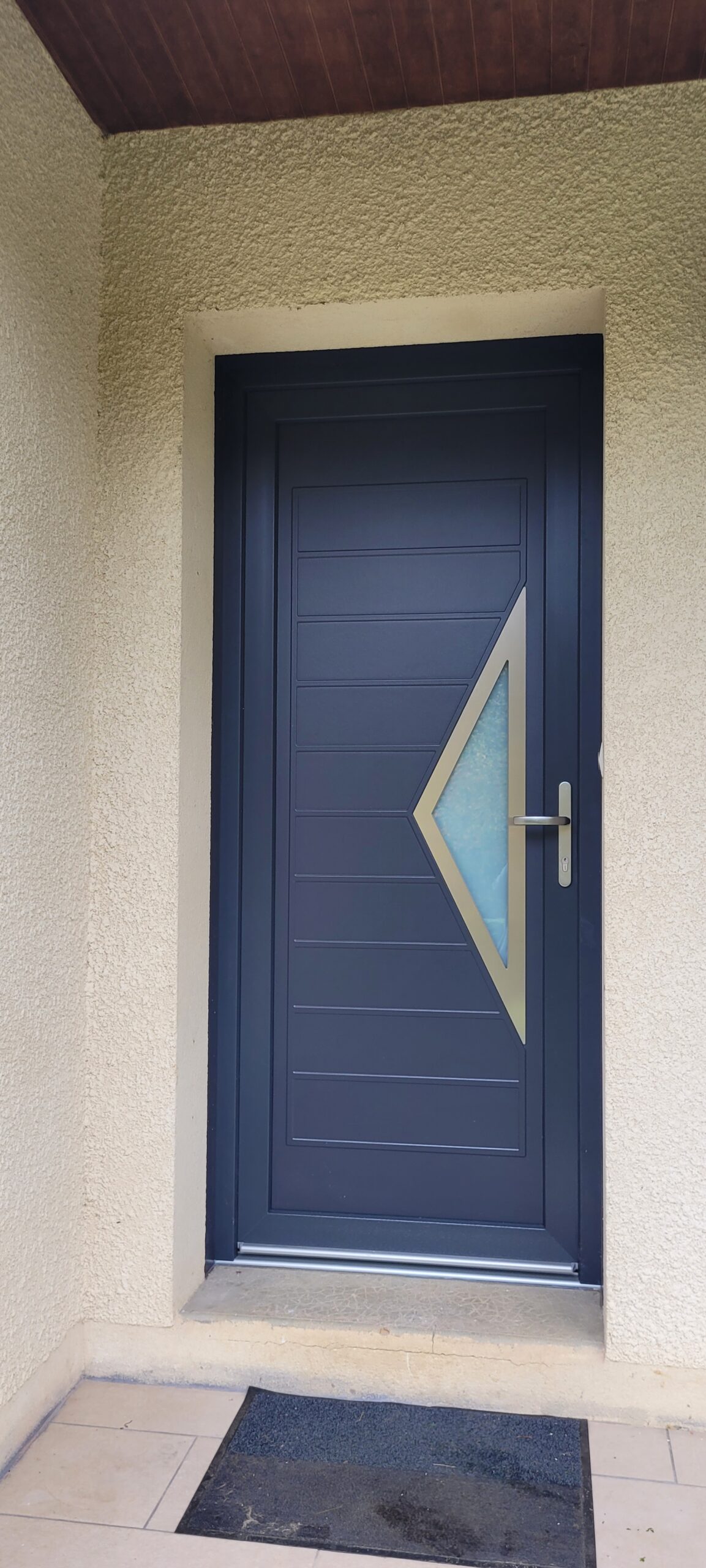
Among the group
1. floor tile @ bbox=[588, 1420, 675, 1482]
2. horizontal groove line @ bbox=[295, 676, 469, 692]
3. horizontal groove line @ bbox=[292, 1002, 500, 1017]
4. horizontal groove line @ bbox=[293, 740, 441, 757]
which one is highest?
horizontal groove line @ bbox=[295, 676, 469, 692]

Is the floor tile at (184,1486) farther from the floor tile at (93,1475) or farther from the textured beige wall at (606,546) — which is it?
the textured beige wall at (606,546)

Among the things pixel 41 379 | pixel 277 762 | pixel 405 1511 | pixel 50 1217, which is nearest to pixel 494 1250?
pixel 405 1511

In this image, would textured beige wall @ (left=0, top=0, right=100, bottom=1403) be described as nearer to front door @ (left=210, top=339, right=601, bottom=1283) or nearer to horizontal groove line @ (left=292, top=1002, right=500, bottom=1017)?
front door @ (left=210, top=339, right=601, bottom=1283)

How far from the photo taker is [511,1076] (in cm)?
249

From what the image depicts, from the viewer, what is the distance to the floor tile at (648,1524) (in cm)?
173

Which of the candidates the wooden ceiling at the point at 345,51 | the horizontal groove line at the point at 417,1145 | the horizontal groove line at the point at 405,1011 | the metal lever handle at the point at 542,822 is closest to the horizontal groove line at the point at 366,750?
the metal lever handle at the point at 542,822

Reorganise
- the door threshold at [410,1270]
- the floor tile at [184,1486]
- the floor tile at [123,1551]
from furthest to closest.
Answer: the door threshold at [410,1270], the floor tile at [184,1486], the floor tile at [123,1551]

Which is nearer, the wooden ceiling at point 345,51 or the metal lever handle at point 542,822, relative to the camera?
the wooden ceiling at point 345,51

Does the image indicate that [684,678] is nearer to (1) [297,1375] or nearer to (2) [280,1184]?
(2) [280,1184]

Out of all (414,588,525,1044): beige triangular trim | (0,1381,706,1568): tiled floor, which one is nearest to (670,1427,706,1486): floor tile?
(0,1381,706,1568): tiled floor

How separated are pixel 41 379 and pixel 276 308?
60 centimetres

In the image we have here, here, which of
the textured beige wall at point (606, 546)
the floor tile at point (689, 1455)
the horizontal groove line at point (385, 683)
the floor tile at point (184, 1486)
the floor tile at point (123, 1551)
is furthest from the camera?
the horizontal groove line at point (385, 683)

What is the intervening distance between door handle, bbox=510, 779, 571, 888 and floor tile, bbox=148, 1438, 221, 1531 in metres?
1.45

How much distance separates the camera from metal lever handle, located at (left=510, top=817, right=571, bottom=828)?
8.13ft
